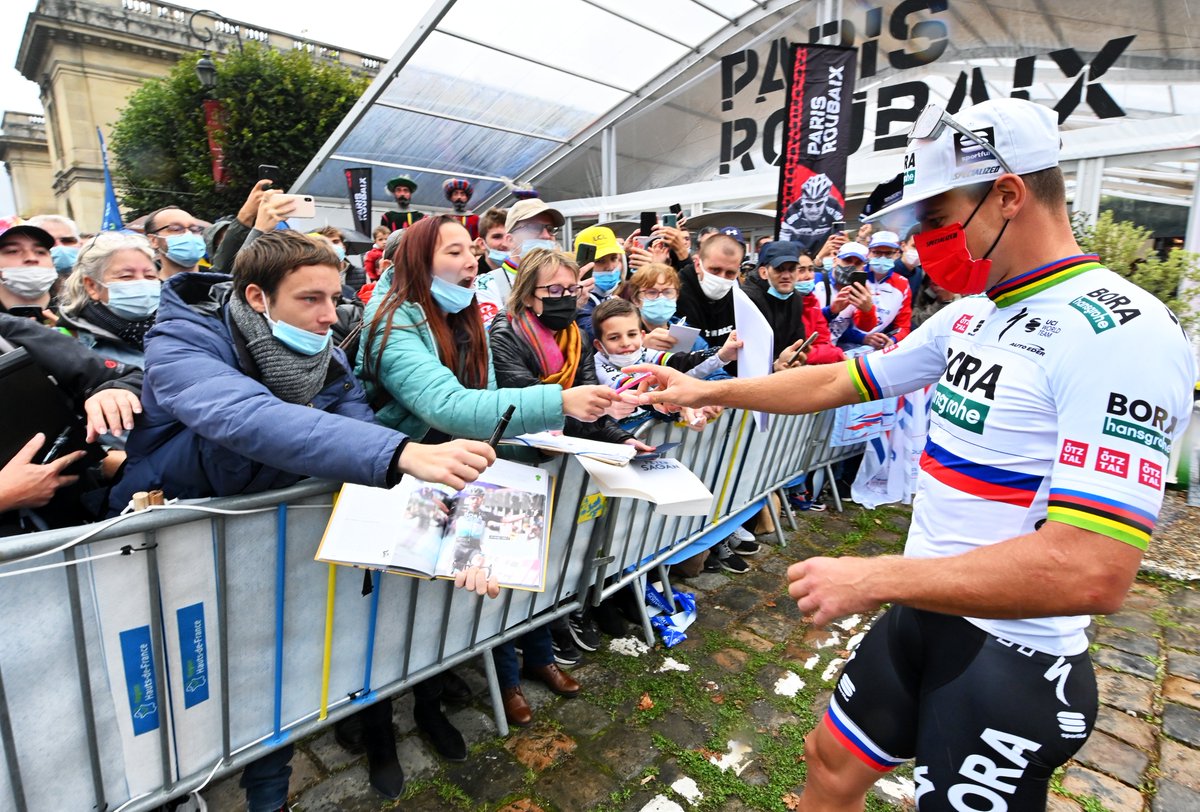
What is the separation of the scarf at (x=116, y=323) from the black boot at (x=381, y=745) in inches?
75.5

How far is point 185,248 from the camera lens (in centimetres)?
355

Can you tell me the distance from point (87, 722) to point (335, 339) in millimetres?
1830

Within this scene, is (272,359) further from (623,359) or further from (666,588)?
(666,588)

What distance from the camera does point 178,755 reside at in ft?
6.06

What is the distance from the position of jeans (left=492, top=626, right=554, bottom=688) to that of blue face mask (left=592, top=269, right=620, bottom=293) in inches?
95.8

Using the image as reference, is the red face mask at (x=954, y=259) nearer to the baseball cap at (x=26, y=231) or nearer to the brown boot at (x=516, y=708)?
the brown boot at (x=516, y=708)

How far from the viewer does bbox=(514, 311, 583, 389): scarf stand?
3.03 metres

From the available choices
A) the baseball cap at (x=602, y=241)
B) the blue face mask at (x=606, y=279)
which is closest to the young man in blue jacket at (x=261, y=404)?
the blue face mask at (x=606, y=279)

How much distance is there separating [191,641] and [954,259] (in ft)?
7.76

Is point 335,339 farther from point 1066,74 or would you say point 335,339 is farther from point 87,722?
point 1066,74

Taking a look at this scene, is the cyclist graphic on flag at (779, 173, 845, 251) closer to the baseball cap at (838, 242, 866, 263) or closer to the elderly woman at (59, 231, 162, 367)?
the baseball cap at (838, 242, 866, 263)

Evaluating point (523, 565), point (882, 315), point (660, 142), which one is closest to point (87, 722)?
point (523, 565)

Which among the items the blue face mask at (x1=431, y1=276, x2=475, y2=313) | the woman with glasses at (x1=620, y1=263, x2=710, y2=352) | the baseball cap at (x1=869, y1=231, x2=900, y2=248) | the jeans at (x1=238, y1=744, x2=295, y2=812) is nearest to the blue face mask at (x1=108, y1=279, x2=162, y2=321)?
the blue face mask at (x1=431, y1=276, x2=475, y2=313)

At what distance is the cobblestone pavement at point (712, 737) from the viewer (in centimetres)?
251
